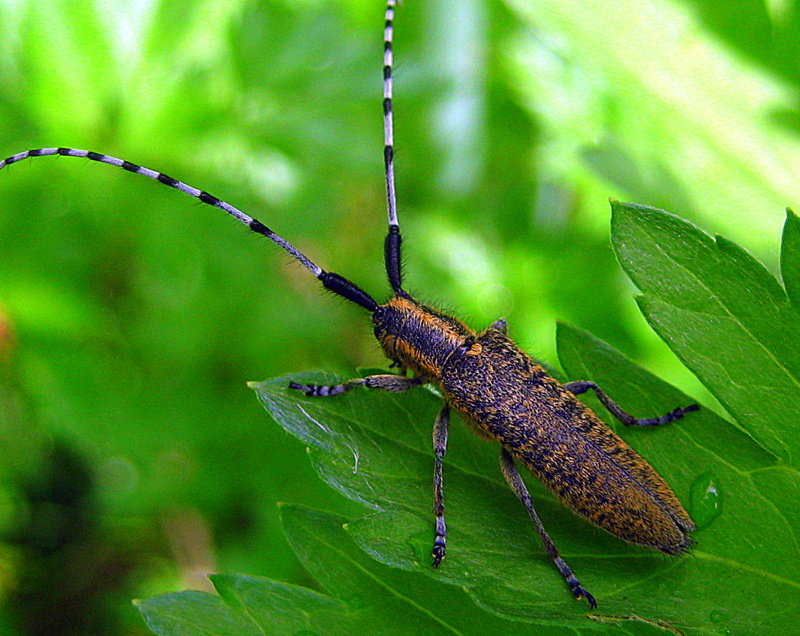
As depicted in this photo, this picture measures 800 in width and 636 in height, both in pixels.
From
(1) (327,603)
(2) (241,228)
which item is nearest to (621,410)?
(1) (327,603)

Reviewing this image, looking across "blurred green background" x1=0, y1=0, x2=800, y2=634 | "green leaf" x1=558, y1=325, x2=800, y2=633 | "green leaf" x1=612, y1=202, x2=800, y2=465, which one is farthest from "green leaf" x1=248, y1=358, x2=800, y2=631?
"blurred green background" x1=0, y1=0, x2=800, y2=634

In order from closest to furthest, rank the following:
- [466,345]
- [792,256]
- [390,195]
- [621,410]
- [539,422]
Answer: [792,256] < [621,410] < [539,422] < [466,345] < [390,195]

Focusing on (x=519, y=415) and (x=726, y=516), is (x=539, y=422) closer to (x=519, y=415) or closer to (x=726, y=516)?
(x=519, y=415)

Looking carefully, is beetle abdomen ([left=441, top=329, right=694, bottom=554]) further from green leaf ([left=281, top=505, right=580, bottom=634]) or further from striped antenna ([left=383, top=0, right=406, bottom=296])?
striped antenna ([left=383, top=0, right=406, bottom=296])

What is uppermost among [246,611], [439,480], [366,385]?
[366,385]

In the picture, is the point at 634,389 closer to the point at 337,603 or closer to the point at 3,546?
the point at 337,603
